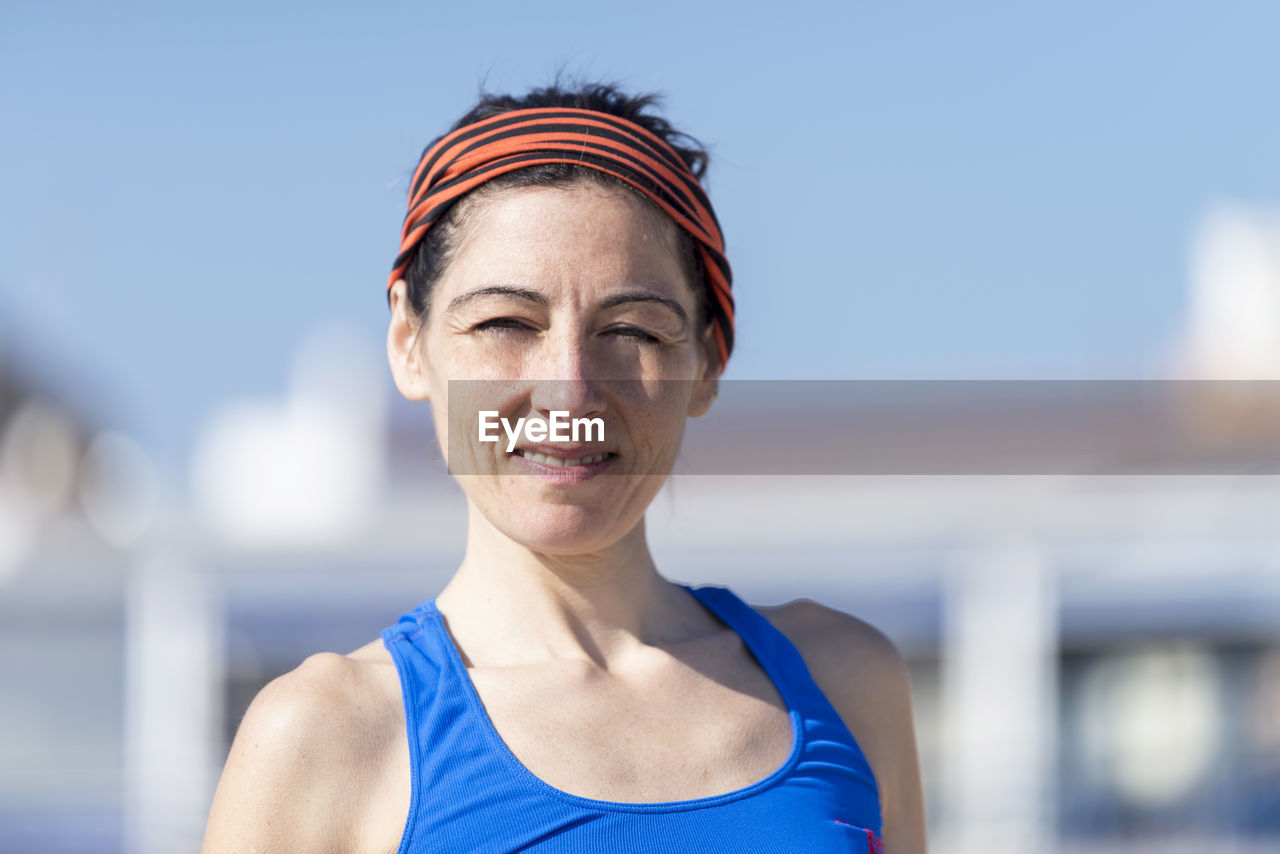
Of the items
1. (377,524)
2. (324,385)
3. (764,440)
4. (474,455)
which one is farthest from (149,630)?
(474,455)

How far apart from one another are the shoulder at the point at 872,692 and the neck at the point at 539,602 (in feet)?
0.89

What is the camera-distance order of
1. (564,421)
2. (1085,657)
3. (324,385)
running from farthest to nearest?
1. (324,385)
2. (1085,657)
3. (564,421)

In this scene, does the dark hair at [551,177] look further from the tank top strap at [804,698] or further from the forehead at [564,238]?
the tank top strap at [804,698]

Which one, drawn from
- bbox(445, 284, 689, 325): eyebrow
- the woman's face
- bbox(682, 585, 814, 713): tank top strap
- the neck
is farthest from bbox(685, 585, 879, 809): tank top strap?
bbox(445, 284, 689, 325): eyebrow

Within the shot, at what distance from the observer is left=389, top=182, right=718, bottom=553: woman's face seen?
1.60 m

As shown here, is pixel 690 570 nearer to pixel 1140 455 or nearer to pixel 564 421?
pixel 1140 455

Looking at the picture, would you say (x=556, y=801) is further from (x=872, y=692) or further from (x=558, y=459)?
(x=872, y=692)

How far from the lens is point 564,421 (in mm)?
1591

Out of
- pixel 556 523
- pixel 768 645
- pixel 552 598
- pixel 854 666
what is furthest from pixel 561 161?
pixel 854 666

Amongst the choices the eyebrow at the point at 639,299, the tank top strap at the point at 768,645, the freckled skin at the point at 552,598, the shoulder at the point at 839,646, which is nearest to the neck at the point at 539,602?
the freckled skin at the point at 552,598

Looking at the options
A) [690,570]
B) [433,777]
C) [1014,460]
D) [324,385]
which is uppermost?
[324,385]

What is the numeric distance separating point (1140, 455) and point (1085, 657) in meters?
1.98

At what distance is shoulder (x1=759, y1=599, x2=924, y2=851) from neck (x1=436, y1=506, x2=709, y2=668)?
10.7 inches

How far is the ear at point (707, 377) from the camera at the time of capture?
1837 mm
